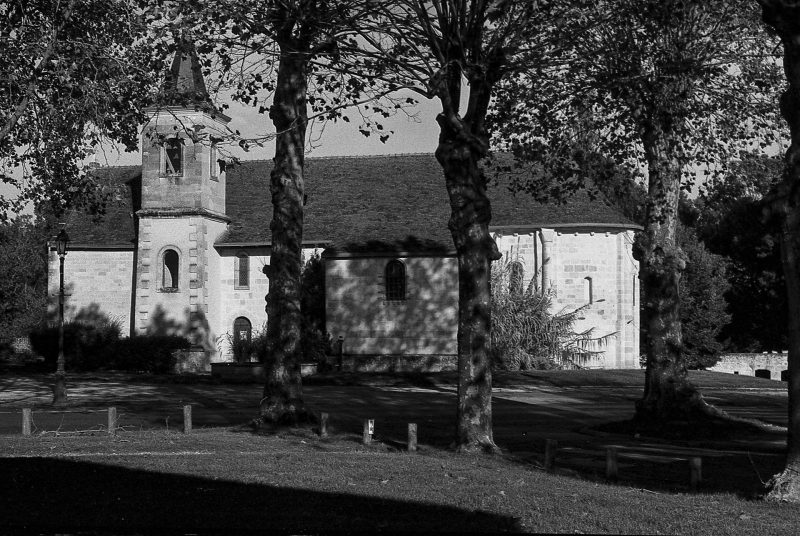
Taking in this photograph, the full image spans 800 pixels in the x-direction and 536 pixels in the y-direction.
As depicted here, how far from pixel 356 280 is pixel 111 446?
2687cm

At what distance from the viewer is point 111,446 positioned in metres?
15.3

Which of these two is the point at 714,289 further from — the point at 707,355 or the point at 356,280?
the point at 356,280

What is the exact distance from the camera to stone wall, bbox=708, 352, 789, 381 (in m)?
53.6

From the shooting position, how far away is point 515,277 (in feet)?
142

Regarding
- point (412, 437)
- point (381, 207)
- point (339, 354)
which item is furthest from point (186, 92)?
point (381, 207)

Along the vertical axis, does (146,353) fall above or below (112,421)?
above

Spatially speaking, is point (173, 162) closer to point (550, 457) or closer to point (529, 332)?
point (529, 332)

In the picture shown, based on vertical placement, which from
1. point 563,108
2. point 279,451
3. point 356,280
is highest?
point 563,108

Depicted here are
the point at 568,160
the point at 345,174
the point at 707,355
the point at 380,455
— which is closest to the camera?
the point at 380,455

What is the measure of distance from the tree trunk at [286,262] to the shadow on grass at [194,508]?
23.7ft

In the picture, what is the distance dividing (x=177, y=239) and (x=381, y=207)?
9.43 m

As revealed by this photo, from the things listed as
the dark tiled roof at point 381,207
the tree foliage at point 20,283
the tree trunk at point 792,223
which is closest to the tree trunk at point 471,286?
the tree trunk at point 792,223

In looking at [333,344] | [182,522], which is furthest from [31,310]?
[182,522]

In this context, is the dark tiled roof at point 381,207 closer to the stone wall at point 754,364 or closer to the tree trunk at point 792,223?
the stone wall at point 754,364
